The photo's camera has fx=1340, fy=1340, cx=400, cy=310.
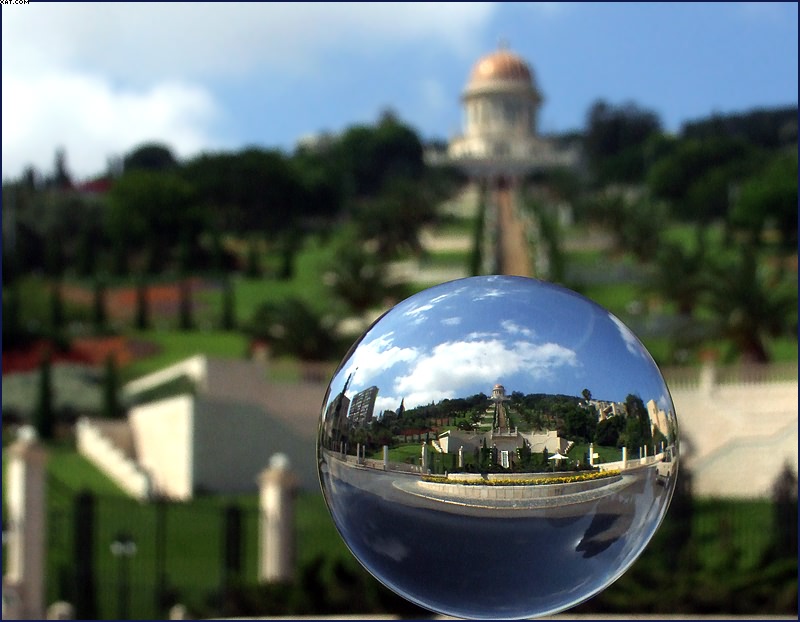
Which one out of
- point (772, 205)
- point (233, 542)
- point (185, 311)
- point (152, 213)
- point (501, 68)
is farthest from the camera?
point (501, 68)

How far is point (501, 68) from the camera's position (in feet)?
300

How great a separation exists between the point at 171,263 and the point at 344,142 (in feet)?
87.1

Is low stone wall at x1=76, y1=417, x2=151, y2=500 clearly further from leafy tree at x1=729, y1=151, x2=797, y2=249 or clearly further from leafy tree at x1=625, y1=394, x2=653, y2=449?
leafy tree at x1=729, y1=151, x2=797, y2=249

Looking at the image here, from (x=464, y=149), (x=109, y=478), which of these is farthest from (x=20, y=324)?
(x=464, y=149)

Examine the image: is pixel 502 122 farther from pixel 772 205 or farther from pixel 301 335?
pixel 301 335

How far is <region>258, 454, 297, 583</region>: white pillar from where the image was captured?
1980 centimetres

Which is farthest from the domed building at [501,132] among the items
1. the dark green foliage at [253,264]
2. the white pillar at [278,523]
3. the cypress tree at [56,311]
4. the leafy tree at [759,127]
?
the white pillar at [278,523]

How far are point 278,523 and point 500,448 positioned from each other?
1508cm

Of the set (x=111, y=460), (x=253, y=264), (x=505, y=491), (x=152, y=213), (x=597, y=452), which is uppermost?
(x=152, y=213)

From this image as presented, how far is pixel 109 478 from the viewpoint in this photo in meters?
30.1

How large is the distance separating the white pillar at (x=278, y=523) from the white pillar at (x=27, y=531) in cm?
325

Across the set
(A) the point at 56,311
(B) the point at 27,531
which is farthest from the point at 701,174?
(B) the point at 27,531

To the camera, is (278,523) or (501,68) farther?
(501,68)

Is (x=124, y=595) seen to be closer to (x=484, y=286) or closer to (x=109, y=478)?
(x=109, y=478)
